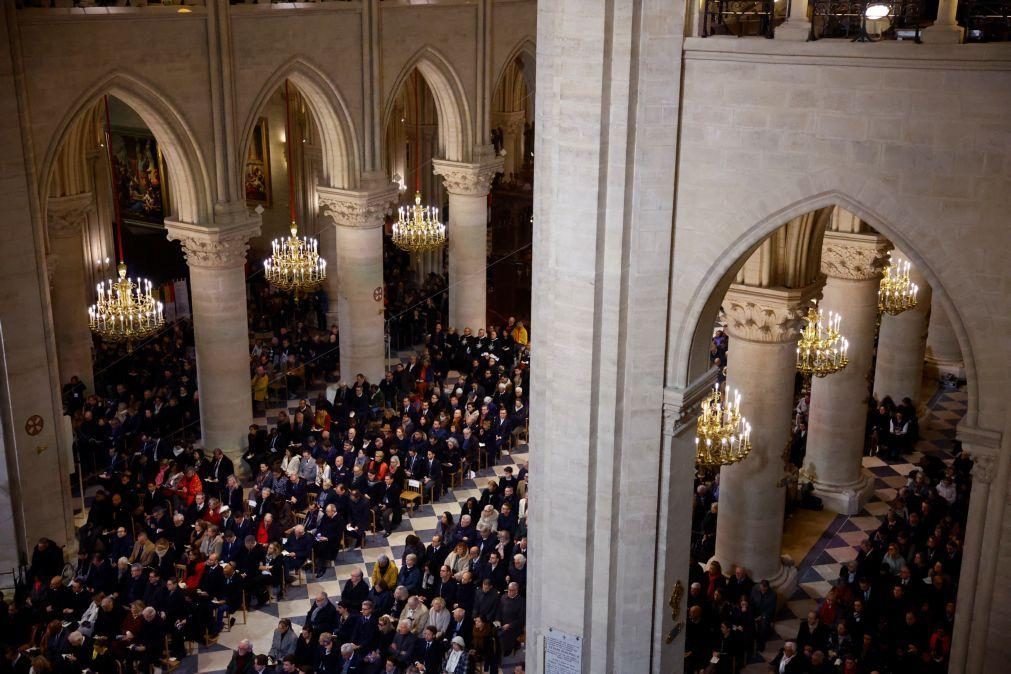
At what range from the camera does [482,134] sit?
24.0m

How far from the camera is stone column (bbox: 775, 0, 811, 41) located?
10.4 meters

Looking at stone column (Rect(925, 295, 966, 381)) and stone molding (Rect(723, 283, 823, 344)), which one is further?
stone column (Rect(925, 295, 966, 381))

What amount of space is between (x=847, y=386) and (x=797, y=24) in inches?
338

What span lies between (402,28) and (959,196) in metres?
13.8

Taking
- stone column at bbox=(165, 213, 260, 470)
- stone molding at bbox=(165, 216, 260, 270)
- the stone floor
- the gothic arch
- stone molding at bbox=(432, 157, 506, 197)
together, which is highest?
the gothic arch

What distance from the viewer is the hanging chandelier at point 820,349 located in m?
16.3

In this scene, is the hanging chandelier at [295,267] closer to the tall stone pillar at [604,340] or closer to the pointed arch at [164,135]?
the pointed arch at [164,135]

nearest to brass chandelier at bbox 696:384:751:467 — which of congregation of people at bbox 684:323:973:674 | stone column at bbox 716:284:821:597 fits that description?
stone column at bbox 716:284:821:597

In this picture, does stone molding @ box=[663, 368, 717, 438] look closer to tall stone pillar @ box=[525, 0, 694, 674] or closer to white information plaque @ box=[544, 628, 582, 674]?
tall stone pillar @ box=[525, 0, 694, 674]

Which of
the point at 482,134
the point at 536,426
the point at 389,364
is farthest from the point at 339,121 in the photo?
the point at 536,426

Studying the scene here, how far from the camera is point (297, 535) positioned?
54.6ft

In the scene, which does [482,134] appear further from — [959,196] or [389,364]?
[959,196]

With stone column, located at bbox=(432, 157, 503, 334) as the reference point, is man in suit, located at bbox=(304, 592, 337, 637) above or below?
below

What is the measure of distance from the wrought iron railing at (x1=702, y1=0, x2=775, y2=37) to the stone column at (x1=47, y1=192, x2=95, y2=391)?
13658 millimetres
